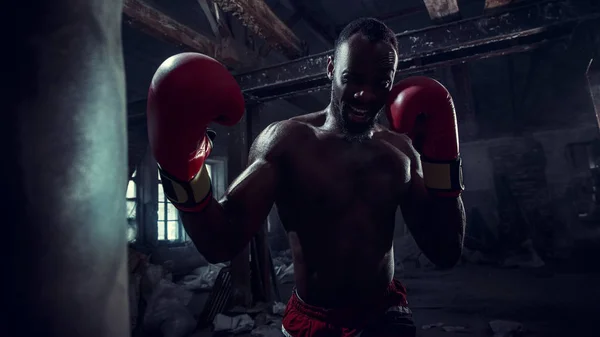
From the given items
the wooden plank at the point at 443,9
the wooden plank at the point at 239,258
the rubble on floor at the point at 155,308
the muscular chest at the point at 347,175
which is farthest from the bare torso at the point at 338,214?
the rubble on floor at the point at 155,308

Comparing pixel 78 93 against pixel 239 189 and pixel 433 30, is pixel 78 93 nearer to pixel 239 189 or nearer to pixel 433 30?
pixel 239 189

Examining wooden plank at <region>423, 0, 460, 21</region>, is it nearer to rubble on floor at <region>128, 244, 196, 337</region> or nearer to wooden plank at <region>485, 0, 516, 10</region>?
wooden plank at <region>485, 0, 516, 10</region>

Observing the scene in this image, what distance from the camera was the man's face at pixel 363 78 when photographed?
5.75 feet

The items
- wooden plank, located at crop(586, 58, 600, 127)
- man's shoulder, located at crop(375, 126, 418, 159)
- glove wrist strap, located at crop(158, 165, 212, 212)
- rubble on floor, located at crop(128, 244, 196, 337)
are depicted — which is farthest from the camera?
rubble on floor, located at crop(128, 244, 196, 337)

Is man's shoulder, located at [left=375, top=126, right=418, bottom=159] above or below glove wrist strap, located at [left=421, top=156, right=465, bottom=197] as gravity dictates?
above

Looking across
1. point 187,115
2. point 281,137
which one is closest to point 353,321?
point 281,137

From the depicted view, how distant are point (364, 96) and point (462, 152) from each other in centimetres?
967

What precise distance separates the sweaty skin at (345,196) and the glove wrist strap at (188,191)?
0.22 m

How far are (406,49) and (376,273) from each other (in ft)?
8.09

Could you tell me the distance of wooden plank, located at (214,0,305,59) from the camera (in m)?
3.17

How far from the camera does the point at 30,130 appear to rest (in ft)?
1.71

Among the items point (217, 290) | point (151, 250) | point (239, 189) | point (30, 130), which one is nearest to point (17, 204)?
point (30, 130)

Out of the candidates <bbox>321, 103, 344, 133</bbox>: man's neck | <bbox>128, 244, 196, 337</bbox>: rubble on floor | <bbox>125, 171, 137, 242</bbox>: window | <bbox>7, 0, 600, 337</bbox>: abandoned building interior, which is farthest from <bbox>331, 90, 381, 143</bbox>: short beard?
<bbox>125, 171, 137, 242</bbox>: window

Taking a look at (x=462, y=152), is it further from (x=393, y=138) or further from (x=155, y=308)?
(x=393, y=138)
